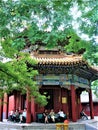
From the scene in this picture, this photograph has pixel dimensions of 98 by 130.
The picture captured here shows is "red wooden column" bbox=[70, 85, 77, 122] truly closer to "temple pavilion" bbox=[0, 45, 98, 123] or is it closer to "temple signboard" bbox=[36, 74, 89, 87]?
"temple pavilion" bbox=[0, 45, 98, 123]

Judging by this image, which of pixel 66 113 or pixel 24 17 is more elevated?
pixel 24 17

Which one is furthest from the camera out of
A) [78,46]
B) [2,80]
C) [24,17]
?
[2,80]

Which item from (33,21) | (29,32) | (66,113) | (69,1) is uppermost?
(69,1)

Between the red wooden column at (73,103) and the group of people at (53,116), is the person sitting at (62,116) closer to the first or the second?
the group of people at (53,116)

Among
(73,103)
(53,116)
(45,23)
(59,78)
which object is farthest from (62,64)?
(45,23)

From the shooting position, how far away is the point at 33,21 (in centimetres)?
455

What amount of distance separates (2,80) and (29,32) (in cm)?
320

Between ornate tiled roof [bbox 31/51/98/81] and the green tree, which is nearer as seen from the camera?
the green tree

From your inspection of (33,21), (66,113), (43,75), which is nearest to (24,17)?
(33,21)

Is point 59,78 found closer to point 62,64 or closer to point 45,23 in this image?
point 62,64

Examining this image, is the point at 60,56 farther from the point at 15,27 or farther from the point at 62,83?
the point at 15,27

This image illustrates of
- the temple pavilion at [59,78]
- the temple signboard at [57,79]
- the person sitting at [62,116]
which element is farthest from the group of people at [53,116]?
the temple signboard at [57,79]

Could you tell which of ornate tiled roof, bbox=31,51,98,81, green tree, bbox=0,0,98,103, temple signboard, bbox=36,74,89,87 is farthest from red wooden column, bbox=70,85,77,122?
green tree, bbox=0,0,98,103

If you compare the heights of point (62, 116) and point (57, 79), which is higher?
point (57, 79)
